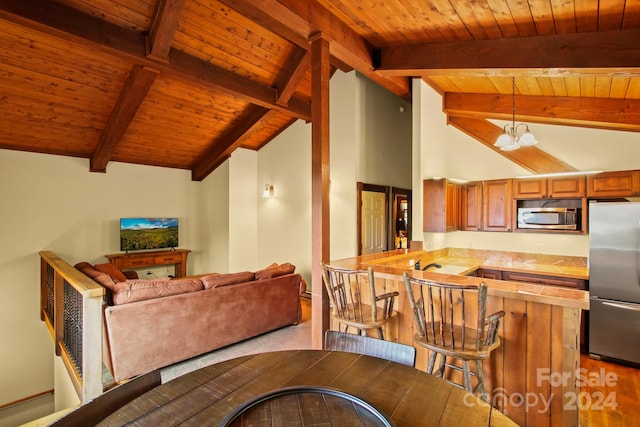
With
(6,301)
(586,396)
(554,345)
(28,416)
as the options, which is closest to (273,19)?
(554,345)

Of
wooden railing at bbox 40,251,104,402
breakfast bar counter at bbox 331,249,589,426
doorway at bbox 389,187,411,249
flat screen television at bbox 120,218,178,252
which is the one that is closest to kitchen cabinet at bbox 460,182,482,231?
doorway at bbox 389,187,411,249

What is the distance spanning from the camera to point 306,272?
598 centimetres

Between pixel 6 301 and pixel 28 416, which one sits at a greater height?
pixel 6 301

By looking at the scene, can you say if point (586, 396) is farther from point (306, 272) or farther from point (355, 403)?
point (306, 272)

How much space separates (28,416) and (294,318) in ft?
13.5

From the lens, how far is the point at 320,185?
2820mm

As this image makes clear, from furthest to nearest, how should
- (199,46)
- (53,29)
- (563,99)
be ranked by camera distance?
(199,46) < (563,99) < (53,29)

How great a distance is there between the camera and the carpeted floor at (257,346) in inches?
123

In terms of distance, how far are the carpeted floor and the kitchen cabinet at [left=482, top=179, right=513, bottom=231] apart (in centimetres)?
284

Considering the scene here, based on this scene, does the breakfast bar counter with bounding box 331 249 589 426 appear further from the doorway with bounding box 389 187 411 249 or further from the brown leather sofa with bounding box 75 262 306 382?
the doorway with bounding box 389 187 411 249

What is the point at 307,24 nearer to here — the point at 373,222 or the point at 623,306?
the point at 373,222

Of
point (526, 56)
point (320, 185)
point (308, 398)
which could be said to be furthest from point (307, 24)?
point (308, 398)

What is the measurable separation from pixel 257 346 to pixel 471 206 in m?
3.40

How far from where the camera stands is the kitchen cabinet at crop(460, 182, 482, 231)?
418 cm
